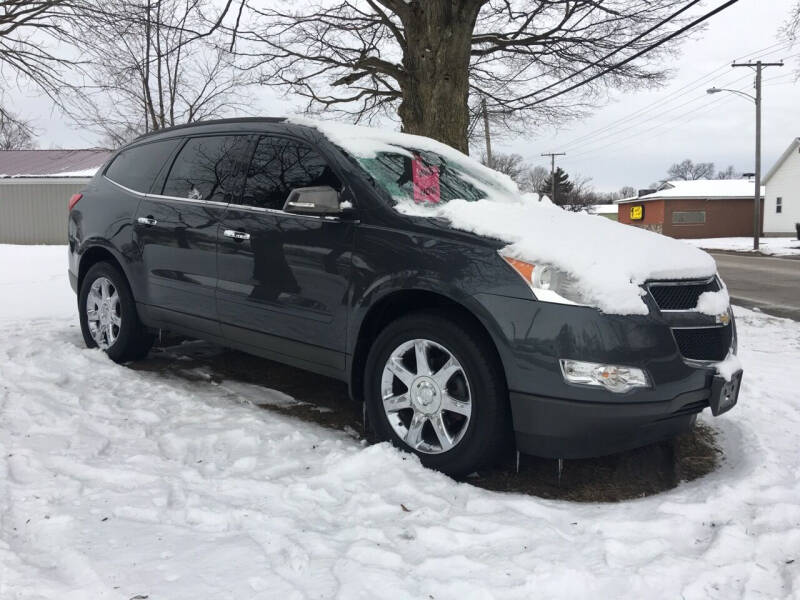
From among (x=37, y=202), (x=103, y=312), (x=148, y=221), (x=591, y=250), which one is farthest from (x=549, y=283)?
(x=37, y=202)

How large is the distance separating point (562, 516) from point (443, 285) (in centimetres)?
114

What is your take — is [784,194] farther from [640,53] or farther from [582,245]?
[582,245]

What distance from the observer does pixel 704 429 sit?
3.91 metres

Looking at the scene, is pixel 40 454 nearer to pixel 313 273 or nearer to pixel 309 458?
pixel 309 458

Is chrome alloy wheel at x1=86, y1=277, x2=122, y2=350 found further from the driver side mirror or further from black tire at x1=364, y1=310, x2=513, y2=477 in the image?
black tire at x1=364, y1=310, x2=513, y2=477

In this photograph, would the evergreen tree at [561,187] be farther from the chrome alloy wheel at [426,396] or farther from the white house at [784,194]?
the chrome alloy wheel at [426,396]

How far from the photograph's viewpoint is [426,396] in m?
3.13

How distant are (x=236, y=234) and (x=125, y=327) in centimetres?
149

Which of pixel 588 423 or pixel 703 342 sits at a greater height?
pixel 703 342

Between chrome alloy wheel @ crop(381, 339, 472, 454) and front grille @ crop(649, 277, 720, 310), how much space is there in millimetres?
943

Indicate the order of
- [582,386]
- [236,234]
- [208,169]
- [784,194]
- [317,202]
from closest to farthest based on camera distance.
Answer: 1. [582,386]
2. [317,202]
3. [236,234]
4. [208,169]
5. [784,194]

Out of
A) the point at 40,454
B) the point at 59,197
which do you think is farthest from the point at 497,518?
the point at 59,197

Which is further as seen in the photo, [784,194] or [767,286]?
[784,194]

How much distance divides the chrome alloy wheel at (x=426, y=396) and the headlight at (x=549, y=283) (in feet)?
1.68
